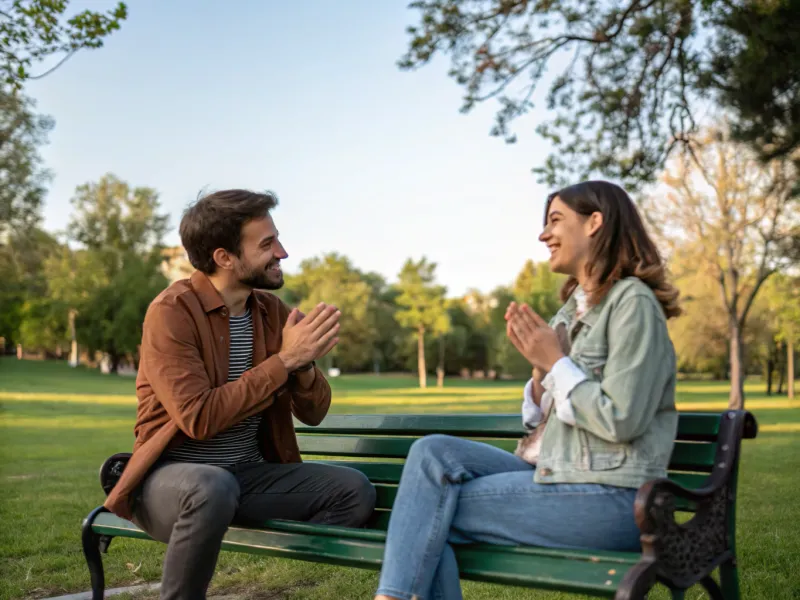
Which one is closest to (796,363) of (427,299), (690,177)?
(427,299)

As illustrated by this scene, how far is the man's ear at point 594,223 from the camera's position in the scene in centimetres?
284

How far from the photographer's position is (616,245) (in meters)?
2.84

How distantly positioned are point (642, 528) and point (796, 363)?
5601cm

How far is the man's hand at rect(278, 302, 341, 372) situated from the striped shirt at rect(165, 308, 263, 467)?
33 centimetres

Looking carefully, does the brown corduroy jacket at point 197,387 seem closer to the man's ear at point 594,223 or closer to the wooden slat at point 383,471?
the wooden slat at point 383,471

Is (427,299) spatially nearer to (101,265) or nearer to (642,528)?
(101,265)

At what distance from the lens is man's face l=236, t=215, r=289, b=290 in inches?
140

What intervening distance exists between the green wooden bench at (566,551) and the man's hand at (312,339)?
64 cm

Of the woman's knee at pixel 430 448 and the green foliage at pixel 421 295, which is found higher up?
the green foliage at pixel 421 295

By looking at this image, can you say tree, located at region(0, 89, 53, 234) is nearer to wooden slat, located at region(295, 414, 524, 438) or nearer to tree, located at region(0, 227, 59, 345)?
tree, located at region(0, 227, 59, 345)

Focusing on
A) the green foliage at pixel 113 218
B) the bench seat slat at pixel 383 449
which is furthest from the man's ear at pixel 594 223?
the green foliage at pixel 113 218

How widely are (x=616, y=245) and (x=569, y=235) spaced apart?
0.51ft

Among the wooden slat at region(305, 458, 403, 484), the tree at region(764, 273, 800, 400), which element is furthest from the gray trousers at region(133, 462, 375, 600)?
the tree at region(764, 273, 800, 400)

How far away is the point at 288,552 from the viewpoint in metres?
3.39
